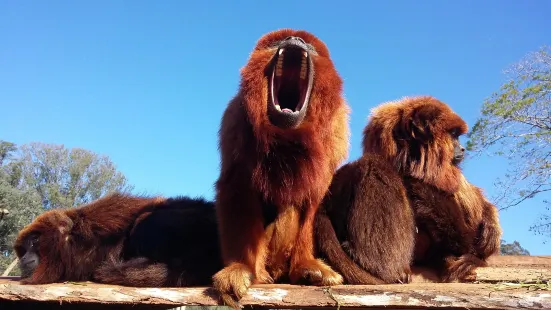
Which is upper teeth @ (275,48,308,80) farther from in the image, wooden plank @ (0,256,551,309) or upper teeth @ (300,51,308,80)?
wooden plank @ (0,256,551,309)

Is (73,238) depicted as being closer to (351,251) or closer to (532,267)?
(351,251)

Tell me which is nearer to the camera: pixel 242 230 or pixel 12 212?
pixel 242 230

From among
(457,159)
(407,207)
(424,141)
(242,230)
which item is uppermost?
(424,141)

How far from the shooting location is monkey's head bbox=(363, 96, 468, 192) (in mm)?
3969

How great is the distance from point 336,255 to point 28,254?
9.78ft

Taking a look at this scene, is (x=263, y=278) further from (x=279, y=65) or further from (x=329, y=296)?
(x=279, y=65)

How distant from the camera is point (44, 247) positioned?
459 centimetres

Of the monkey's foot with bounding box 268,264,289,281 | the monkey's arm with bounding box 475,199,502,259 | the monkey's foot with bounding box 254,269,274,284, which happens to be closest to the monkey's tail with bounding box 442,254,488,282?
the monkey's arm with bounding box 475,199,502,259

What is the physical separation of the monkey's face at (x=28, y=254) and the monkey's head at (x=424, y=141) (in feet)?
10.8

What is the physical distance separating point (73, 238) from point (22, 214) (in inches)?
672

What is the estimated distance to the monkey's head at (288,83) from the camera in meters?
3.43

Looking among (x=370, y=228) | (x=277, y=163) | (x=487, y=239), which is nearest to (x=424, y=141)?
(x=487, y=239)

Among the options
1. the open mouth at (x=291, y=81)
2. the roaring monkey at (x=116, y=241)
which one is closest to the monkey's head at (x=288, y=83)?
the open mouth at (x=291, y=81)

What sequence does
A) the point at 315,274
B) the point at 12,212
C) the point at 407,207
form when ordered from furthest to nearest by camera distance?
1. the point at 12,212
2. the point at 407,207
3. the point at 315,274
